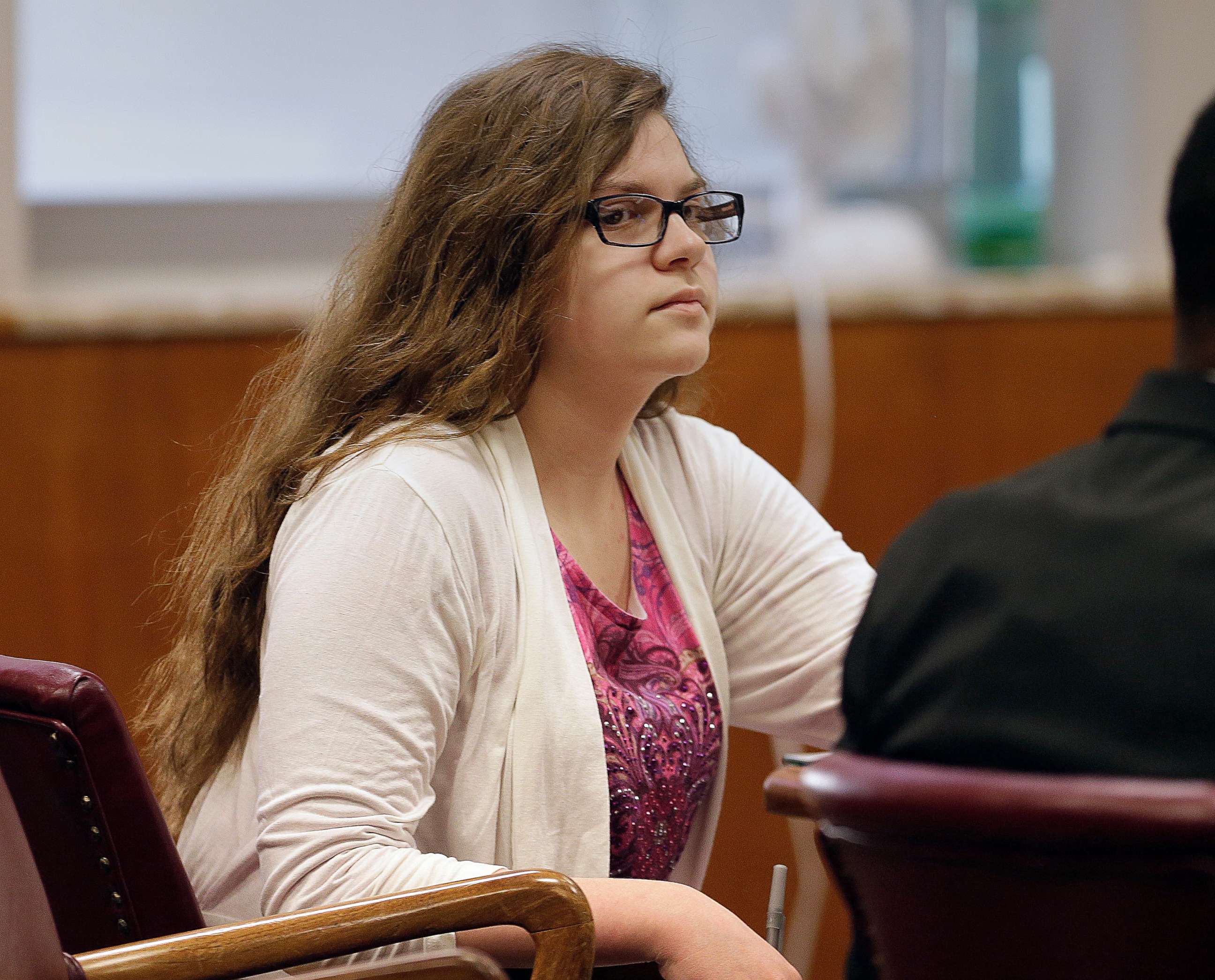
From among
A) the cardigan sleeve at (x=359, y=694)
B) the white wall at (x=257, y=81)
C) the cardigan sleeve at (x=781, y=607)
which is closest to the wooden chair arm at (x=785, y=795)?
the cardigan sleeve at (x=359, y=694)

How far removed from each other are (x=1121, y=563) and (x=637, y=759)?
663 millimetres

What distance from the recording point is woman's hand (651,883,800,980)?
1122 millimetres

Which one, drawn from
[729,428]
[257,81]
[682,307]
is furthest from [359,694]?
[257,81]

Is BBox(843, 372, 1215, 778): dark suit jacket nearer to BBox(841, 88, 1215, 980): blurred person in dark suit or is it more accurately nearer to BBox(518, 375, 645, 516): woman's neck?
BBox(841, 88, 1215, 980): blurred person in dark suit

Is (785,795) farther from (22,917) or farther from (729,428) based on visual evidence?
(729,428)

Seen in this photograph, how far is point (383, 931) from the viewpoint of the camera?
A: 1.05 meters

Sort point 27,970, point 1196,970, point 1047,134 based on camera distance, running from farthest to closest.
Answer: point 1047,134 → point 27,970 → point 1196,970

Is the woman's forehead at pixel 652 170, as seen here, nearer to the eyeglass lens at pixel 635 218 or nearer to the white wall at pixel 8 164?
the eyeglass lens at pixel 635 218

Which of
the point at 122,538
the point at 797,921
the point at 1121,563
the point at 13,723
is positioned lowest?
the point at 797,921

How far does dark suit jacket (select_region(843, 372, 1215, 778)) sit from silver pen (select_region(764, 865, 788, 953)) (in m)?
0.50

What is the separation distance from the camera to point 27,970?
951mm

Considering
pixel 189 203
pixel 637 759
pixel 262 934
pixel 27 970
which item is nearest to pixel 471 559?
pixel 637 759

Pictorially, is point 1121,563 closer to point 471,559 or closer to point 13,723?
point 471,559

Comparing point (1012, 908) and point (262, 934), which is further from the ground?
point (1012, 908)
